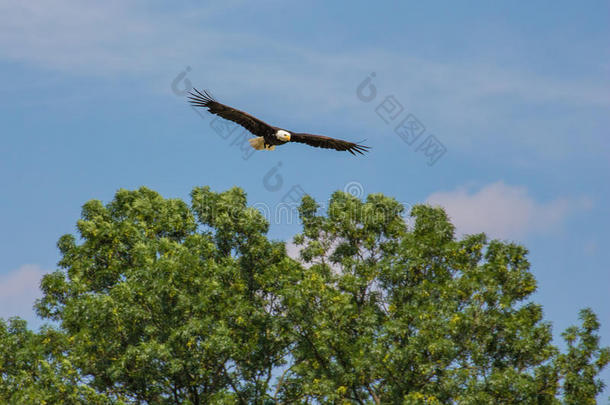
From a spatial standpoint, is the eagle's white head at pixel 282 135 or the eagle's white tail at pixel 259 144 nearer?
the eagle's white head at pixel 282 135

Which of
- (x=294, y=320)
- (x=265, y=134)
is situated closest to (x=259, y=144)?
(x=265, y=134)

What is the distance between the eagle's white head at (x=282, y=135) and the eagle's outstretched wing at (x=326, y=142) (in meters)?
0.52

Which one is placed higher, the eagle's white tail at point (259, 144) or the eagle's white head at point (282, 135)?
the eagle's white tail at point (259, 144)

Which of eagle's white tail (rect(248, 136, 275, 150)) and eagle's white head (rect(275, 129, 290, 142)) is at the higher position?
eagle's white tail (rect(248, 136, 275, 150))

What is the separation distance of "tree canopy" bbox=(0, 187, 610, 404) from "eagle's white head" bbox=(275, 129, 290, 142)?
489 cm

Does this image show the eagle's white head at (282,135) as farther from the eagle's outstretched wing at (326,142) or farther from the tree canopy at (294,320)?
the tree canopy at (294,320)

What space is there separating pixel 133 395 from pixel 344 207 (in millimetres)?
8695

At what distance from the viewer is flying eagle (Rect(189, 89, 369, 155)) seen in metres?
21.8

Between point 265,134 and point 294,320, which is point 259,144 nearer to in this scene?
point 265,134

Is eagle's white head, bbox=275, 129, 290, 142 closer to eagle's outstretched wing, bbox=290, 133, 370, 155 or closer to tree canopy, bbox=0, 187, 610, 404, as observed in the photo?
eagle's outstretched wing, bbox=290, 133, 370, 155

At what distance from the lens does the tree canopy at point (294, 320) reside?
977 inches

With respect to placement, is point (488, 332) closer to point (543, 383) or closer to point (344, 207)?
point (543, 383)

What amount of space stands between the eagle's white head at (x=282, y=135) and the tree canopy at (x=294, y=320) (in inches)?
192

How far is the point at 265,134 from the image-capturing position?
23078mm
